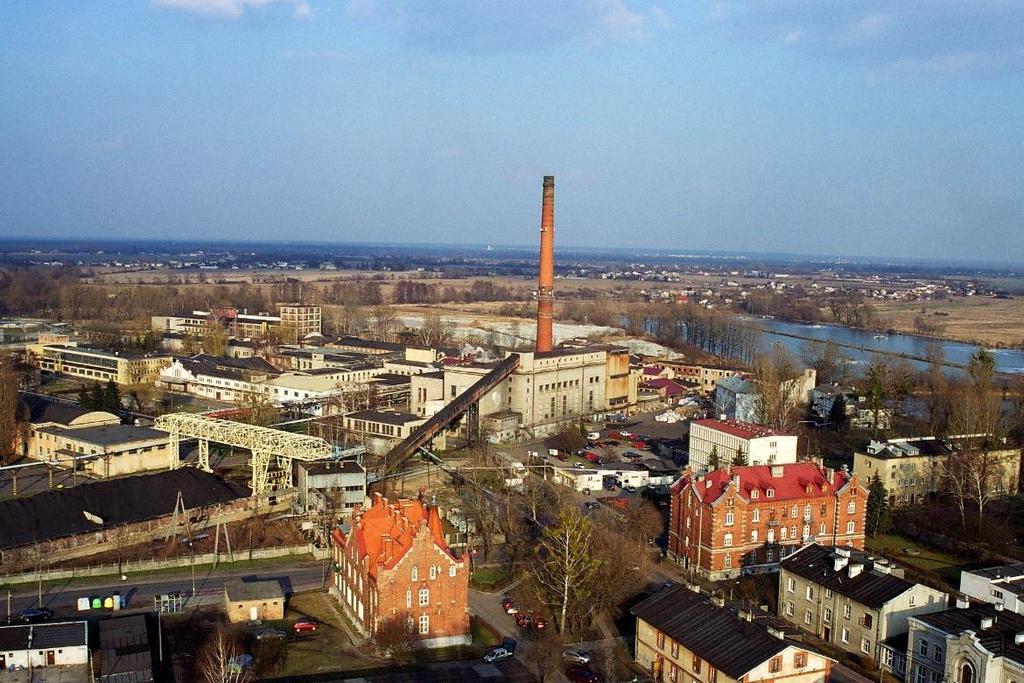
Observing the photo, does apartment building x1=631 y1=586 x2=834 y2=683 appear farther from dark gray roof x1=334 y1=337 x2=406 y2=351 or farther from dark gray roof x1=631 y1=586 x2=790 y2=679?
dark gray roof x1=334 y1=337 x2=406 y2=351

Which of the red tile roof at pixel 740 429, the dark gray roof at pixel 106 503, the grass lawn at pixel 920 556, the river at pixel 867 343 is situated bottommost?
the river at pixel 867 343

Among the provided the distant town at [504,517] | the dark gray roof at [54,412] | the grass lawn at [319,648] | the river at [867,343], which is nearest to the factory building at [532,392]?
the distant town at [504,517]

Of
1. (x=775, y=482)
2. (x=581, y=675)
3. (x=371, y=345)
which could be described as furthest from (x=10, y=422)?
(x=371, y=345)

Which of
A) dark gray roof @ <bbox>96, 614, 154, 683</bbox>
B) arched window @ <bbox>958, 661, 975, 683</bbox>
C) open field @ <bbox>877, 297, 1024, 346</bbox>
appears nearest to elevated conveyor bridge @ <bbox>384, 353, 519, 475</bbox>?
dark gray roof @ <bbox>96, 614, 154, 683</bbox>

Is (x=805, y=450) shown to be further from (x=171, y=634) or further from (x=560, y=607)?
(x=171, y=634)

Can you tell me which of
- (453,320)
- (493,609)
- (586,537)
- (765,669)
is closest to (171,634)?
(493,609)

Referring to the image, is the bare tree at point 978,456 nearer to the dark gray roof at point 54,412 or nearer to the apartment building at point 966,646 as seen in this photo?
the apartment building at point 966,646
